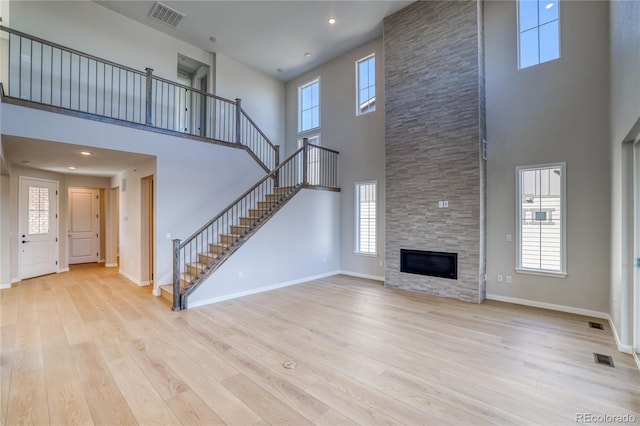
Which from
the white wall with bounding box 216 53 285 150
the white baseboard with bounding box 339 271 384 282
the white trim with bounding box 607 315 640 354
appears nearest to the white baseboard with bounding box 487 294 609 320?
the white trim with bounding box 607 315 640 354

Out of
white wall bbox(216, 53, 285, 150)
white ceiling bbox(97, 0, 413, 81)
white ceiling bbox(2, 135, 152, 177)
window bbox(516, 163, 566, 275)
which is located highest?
white ceiling bbox(97, 0, 413, 81)

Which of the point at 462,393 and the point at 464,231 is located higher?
the point at 464,231

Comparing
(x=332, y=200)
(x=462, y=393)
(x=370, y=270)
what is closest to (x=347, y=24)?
(x=332, y=200)

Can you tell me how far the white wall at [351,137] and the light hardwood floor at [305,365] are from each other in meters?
2.59

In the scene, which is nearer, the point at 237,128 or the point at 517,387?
the point at 517,387

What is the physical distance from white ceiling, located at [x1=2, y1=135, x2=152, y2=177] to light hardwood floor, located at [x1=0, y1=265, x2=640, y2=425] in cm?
269

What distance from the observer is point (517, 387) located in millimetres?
2562

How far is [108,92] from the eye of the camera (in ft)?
20.5

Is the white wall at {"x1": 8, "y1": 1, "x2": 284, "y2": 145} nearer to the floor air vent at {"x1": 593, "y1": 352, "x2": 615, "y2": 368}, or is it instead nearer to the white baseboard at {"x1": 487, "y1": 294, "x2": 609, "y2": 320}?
the white baseboard at {"x1": 487, "y1": 294, "x2": 609, "y2": 320}

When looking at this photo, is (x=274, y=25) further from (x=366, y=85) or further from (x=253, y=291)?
(x=253, y=291)

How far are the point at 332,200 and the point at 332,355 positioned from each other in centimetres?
475

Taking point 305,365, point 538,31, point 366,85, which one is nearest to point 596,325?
point 305,365

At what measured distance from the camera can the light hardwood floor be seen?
2254 mm

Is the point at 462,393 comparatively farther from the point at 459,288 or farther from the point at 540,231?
the point at 540,231
